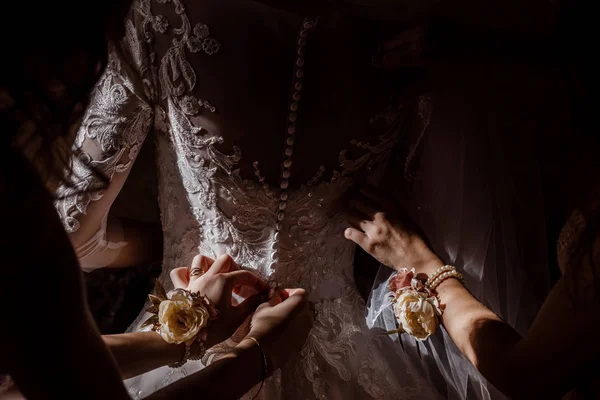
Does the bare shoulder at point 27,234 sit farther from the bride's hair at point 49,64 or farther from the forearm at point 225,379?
the forearm at point 225,379

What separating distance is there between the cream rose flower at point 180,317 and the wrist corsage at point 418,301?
11.3 inches

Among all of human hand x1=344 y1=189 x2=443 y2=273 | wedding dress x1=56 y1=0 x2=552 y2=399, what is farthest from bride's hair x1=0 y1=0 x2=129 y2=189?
human hand x1=344 y1=189 x2=443 y2=273

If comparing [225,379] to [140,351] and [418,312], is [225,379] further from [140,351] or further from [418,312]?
[418,312]

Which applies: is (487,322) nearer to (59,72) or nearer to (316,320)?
(316,320)

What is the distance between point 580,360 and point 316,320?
422 millimetres

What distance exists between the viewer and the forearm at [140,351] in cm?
76

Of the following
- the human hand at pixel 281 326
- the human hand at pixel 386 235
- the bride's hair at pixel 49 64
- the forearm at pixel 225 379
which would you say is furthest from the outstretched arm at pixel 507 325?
the bride's hair at pixel 49 64

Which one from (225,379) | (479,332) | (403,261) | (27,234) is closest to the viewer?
(27,234)

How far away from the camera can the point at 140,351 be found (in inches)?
30.7

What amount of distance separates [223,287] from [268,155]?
207 millimetres

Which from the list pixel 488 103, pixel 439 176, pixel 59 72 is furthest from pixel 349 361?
pixel 59 72

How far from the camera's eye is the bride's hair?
19.1 inches

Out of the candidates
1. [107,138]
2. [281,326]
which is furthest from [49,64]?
[281,326]

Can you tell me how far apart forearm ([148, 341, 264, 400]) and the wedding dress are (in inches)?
6.4
